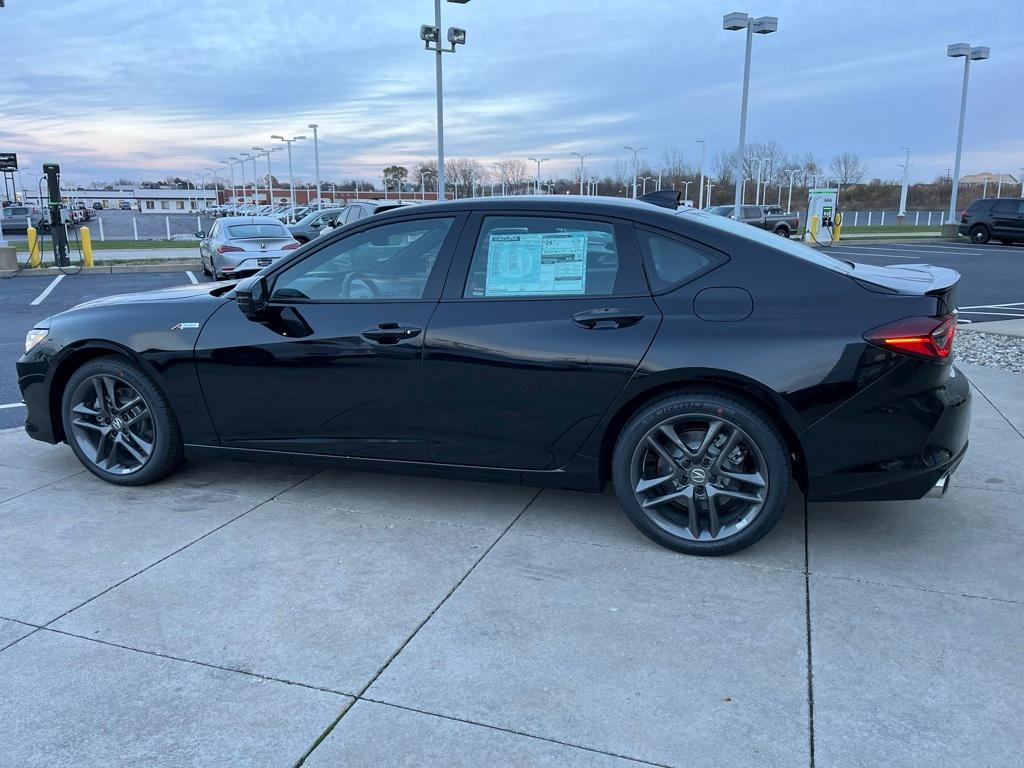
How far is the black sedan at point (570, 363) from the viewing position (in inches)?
137

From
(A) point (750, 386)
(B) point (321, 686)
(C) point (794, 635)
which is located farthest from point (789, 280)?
(B) point (321, 686)

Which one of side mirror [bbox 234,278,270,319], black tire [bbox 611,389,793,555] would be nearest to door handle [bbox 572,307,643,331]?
black tire [bbox 611,389,793,555]

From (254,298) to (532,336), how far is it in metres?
1.51

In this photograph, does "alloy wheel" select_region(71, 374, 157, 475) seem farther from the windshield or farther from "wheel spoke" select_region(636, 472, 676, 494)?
the windshield

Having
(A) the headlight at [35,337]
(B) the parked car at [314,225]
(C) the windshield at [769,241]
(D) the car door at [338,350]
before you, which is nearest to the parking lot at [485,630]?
(D) the car door at [338,350]

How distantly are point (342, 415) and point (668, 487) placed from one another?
1.67 meters

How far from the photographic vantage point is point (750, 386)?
3.51 metres

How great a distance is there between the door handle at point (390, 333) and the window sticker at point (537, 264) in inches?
15.9

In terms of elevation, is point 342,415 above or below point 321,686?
above

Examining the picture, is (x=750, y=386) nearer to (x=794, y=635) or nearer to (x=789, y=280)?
(x=789, y=280)

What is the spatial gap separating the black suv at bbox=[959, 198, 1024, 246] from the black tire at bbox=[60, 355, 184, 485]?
3297 centimetres

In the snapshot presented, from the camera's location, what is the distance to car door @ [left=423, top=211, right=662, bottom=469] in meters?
3.70

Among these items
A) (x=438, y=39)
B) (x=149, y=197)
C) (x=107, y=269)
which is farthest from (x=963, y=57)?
(x=149, y=197)

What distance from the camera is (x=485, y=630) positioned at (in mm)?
3127
